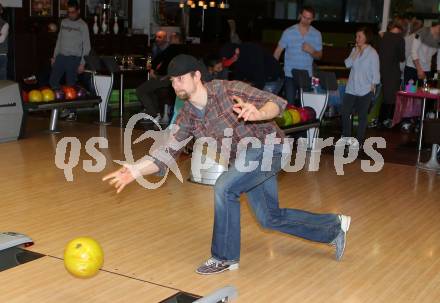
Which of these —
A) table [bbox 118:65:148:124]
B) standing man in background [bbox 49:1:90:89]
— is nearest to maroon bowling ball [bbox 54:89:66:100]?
Result: standing man in background [bbox 49:1:90:89]

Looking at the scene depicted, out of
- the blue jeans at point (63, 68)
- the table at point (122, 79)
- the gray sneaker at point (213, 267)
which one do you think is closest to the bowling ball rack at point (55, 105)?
the table at point (122, 79)

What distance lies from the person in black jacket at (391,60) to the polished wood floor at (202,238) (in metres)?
2.42

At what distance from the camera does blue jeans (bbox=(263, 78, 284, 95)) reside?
6796mm

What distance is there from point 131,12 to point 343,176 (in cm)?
634

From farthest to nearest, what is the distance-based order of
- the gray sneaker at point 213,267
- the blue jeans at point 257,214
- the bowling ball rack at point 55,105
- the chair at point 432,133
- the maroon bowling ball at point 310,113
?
1. the bowling ball rack at point 55,105
2. the maroon bowling ball at point 310,113
3. the chair at point 432,133
4. the gray sneaker at point 213,267
5. the blue jeans at point 257,214

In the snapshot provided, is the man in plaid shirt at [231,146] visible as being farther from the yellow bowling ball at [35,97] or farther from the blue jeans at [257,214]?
the yellow bowling ball at [35,97]

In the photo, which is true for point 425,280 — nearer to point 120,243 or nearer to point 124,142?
point 120,243

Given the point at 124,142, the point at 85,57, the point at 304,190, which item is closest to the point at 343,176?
the point at 304,190

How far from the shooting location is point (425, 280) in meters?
3.23

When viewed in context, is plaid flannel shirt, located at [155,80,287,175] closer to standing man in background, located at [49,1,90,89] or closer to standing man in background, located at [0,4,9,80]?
standing man in background, located at [49,1,90,89]

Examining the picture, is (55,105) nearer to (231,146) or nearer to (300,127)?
(300,127)

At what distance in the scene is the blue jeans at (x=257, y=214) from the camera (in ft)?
9.87

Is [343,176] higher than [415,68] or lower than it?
lower

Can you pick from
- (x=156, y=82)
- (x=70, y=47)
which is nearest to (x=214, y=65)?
(x=156, y=82)
